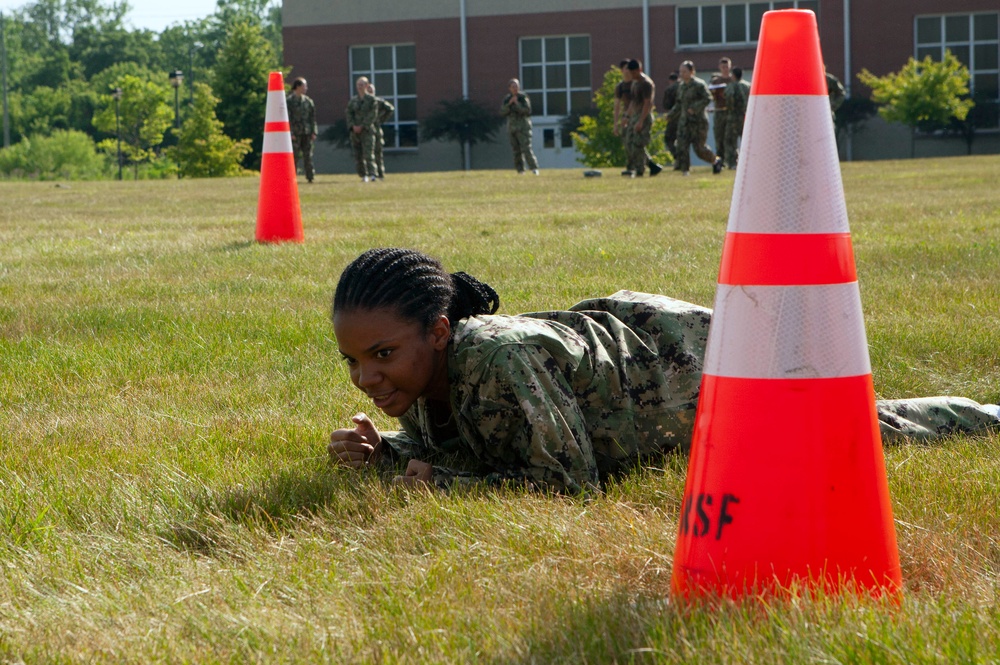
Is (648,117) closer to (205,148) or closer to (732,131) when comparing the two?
(732,131)

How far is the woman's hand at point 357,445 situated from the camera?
3.37 meters

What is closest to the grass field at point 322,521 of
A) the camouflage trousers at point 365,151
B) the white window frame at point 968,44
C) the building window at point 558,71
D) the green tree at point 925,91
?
the camouflage trousers at point 365,151

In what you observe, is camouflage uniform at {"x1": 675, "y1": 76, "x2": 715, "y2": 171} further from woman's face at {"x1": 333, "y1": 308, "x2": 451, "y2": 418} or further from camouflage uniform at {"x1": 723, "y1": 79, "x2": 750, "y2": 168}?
woman's face at {"x1": 333, "y1": 308, "x2": 451, "y2": 418}

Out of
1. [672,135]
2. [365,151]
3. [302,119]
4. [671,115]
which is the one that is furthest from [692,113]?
[302,119]

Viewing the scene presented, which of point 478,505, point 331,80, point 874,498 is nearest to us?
point 874,498

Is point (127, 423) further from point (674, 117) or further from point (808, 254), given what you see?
point (674, 117)

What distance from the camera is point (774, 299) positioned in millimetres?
2137

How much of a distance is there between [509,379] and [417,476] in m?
0.37

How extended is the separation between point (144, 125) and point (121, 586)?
2621 inches

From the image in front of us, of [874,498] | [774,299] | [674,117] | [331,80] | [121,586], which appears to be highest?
[331,80]

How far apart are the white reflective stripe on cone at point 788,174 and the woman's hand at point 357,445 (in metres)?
1.49

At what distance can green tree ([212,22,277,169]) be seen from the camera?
172ft

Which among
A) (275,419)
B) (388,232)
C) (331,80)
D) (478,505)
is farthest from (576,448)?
(331,80)

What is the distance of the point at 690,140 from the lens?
23766 millimetres
